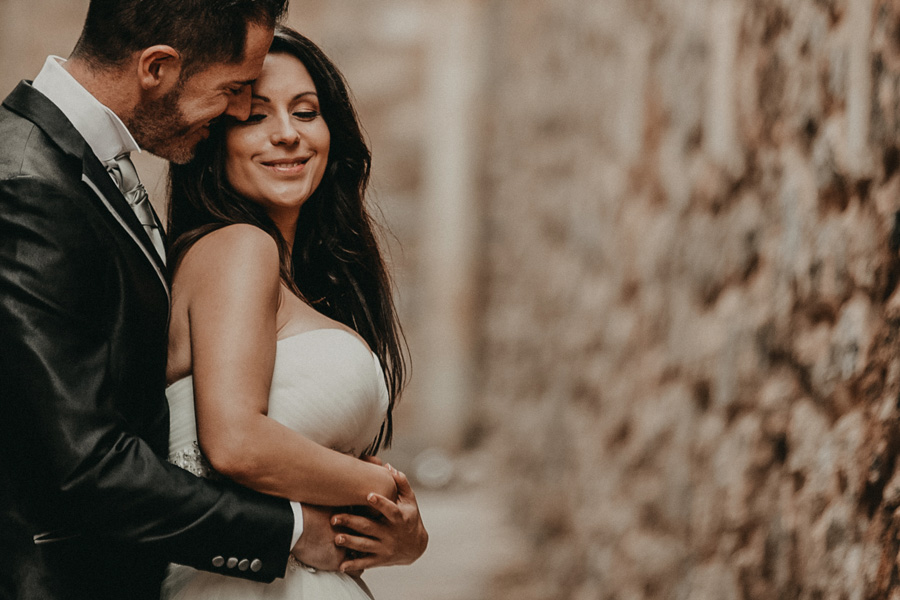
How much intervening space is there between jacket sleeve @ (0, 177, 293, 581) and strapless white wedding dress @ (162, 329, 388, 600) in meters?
0.15

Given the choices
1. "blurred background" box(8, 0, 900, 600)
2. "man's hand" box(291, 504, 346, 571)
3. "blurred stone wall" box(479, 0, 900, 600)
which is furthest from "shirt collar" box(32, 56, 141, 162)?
"blurred stone wall" box(479, 0, 900, 600)

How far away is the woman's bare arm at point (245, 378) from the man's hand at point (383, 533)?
0.04 metres

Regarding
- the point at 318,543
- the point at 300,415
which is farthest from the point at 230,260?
the point at 318,543

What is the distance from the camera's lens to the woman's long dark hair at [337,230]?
156cm

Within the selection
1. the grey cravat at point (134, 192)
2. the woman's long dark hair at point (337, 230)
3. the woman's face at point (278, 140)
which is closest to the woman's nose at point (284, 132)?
the woman's face at point (278, 140)

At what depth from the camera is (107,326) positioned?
1262 millimetres

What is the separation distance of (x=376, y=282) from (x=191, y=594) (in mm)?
613

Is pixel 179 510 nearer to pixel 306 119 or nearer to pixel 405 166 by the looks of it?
pixel 306 119

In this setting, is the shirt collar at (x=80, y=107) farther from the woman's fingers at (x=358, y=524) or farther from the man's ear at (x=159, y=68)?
the woman's fingers at (x=358, y=524)

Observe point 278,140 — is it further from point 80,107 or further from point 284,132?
point 80,107

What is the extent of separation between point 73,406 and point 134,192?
1.26ft

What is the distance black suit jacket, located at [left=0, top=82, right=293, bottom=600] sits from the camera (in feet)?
3.89

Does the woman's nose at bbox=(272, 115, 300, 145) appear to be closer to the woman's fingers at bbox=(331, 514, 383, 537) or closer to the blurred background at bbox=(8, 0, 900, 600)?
the blurred background at bbox=(8, 0, 900, 600)

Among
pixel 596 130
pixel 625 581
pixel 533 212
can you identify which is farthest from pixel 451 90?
pixel 625 581
